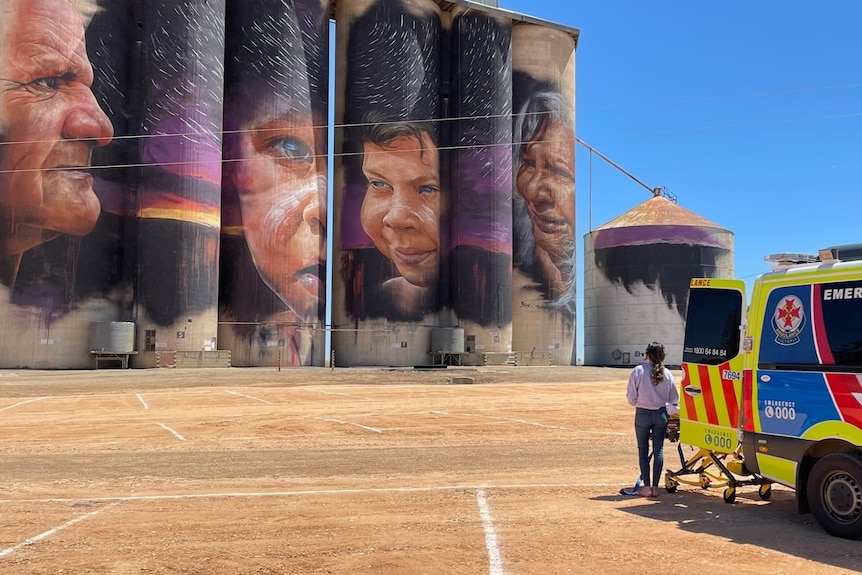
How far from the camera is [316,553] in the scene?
21.3 feet

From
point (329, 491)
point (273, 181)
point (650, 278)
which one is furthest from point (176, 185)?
point (650, 278)

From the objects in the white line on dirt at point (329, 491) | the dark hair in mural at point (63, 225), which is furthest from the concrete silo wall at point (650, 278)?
the white line on dirt at point (329, 491)

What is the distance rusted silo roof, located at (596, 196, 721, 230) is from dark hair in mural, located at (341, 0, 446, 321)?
69.6ft

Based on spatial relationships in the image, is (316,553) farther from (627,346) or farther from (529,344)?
(627,346)

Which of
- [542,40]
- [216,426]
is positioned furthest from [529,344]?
[216,426]

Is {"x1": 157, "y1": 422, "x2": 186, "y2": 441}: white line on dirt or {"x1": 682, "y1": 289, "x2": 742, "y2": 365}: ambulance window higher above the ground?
{"x1": 682, "y1": 289, "x2": 742, "y2": 365}: ambulance window

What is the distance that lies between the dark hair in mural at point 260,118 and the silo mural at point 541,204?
18527 mm

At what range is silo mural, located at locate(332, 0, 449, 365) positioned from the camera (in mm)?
51969

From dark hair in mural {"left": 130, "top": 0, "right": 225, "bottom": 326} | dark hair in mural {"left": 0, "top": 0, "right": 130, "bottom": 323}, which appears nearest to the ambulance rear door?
dark hair in mural {"left": 130, "top": 0, "right": 225, "bottom": 326}

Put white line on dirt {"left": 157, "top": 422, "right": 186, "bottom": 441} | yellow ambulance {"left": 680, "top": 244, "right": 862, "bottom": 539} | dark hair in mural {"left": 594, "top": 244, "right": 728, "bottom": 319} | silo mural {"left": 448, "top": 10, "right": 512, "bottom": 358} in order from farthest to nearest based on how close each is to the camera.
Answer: dark hair in mural {"left": 594, "top": 244, "right": 728, "bottom": 319} < silo mural {"left": 448, "top": 10, "right": 512, "bottom": 358} < white line on dirt {"left": 157, "top": 422, "right": 186, "bottom": 441} < yellow ambulance {"left": 680, "top": 244, "right": 862, "bottom": 539}

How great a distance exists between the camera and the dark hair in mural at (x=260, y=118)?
156 ft

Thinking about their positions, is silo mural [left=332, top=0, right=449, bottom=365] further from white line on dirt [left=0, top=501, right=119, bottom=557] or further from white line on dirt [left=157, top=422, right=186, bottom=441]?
white line on dirt [left=0, top=501, right=119, bottom=557]

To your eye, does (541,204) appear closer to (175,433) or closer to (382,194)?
(382,194)

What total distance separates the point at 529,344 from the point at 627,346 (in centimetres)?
944
